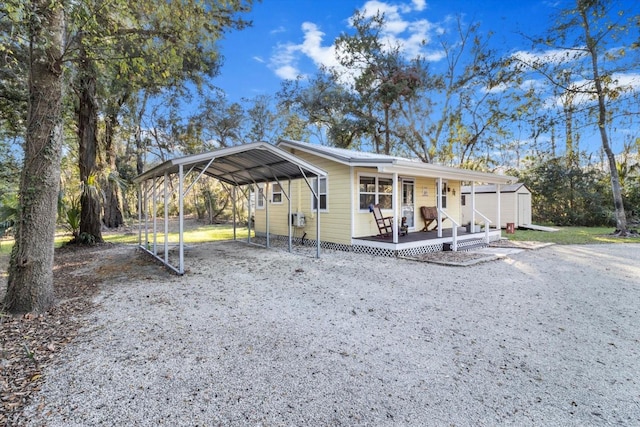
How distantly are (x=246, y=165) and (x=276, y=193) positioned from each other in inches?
128

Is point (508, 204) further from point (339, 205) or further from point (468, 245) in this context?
point (339, 205)

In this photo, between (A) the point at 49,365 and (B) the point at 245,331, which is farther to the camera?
(B) the point at 245,331

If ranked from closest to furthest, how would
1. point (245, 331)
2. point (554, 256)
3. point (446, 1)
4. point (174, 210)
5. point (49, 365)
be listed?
point (49, 365) → point (245, 331) → point (554, 256) → point (446, 1) → point (174, 210)

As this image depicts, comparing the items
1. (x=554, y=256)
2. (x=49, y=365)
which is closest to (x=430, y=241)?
(x=554, y=256)

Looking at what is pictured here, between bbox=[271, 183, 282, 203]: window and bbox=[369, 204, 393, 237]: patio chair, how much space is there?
398 cm

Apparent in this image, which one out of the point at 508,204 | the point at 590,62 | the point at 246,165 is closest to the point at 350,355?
the point at 246,165

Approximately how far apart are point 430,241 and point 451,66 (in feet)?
50.5

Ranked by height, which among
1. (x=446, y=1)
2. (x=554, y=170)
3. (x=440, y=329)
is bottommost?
(x=440, y=329)

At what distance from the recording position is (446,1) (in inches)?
675

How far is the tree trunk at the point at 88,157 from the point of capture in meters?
9.51

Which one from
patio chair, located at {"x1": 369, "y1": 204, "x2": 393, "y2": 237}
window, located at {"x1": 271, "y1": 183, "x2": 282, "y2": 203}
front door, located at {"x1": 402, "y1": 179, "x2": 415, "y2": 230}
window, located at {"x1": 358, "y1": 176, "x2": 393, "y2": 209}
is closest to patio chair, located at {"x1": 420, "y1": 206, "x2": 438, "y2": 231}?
front door, located at {"x1": 402, "y1": 179, "x2": 415, "y2": 230}

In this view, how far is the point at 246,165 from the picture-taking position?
8.88 m

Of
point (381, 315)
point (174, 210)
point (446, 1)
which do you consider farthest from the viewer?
point (174, 210)

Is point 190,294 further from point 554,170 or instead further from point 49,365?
point 554,170
